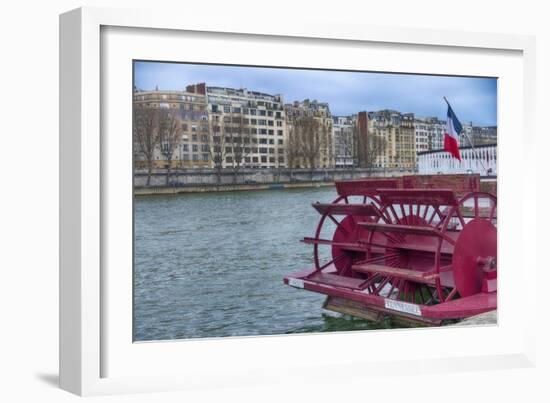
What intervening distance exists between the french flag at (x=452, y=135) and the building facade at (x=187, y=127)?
2.31 metres

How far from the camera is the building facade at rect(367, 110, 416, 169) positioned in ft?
25.6

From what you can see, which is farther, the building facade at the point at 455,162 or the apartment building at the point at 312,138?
the building facade at the point at 455,162

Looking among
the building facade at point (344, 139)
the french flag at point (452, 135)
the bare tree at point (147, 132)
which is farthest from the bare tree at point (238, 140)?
the french flag at point (452, 135)

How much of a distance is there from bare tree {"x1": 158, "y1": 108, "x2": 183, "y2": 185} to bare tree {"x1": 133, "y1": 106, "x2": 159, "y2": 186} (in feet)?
0.15

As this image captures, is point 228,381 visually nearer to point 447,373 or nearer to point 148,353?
point 148,353

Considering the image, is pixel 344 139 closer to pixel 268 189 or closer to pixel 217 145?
pixel 268 189

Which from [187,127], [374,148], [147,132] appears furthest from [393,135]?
[147,132]

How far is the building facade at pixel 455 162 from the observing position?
775 cm

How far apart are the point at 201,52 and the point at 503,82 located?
2.65 metres

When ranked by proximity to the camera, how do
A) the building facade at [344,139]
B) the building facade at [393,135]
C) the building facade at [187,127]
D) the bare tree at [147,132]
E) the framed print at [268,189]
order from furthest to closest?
1. the building facade at [393,135]
2. the building facade at [344,139]
3. the building facade at [187,127]
4. the bare tree at [147,132]
5. the framed print at [268,189]

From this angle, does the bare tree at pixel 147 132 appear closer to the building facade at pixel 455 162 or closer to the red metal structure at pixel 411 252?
the red metal structure at pixel 411 252

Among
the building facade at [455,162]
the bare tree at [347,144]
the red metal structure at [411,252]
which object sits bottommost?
the red metal structure at [411,252]

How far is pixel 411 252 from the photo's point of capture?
898 cm

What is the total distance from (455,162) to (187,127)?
261 cm
